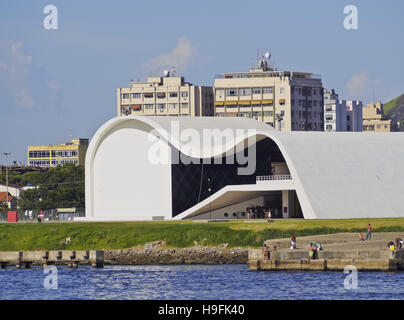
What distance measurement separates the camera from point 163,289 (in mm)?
57906

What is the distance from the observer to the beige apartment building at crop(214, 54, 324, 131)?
157 meters

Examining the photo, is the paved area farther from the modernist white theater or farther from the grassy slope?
the modernist white theater

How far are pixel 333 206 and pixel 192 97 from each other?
8233 centimetres

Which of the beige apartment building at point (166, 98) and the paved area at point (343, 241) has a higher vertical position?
the beige apartment building at point (166, 98)

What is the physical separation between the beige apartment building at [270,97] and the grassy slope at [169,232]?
243 ft

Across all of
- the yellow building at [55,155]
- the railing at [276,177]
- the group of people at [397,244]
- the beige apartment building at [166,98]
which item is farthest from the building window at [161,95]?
the group of people at [397,244]

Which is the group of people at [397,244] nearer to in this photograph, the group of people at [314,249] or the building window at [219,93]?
the group of people at [314,249]

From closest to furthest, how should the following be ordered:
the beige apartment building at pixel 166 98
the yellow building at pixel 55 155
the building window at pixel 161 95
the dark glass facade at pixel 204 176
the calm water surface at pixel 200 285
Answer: the calm water surface at pixel 200 285 → the dark glass facade at pixel 204 176 → the beige apartment building at pixel 166 98 → the building window at pixel 161 95 → the yellow building at pixel 55 155

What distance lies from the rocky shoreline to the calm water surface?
393cm

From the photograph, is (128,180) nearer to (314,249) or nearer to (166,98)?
(314,249)

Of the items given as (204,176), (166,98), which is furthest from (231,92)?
(204,176)

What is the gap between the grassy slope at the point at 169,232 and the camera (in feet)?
247
